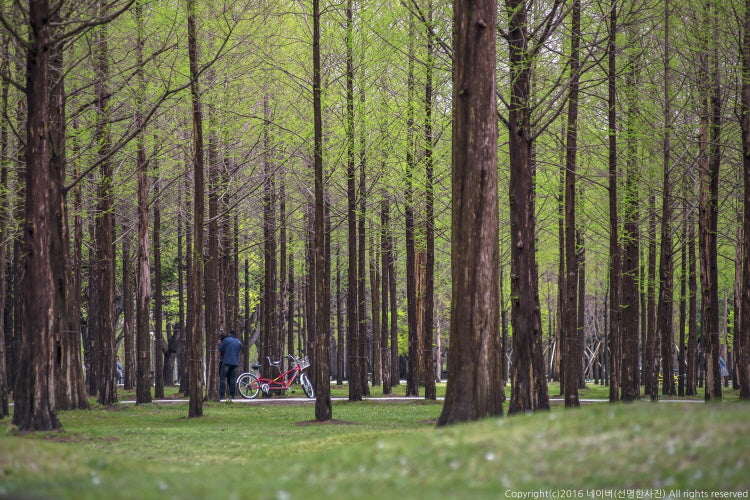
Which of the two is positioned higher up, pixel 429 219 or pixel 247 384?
pixel 429 219

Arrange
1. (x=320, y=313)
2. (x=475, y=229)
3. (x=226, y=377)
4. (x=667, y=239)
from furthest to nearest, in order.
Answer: (x=226, y=377) < (x=667, y=239) < (x=320, y=313) < (x=475, y=229)

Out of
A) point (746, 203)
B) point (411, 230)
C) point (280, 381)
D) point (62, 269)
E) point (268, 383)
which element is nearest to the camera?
point (62, 269)

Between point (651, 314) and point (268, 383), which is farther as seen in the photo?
point (268, 383)

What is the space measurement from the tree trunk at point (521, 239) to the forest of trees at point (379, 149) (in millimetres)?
44

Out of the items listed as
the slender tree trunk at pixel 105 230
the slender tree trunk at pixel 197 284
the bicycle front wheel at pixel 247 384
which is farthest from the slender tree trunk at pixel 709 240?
the bicycle front wheel at pixel 247 384

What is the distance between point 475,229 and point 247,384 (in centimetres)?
1657

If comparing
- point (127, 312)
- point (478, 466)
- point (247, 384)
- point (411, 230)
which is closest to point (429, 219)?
point (411, 230)

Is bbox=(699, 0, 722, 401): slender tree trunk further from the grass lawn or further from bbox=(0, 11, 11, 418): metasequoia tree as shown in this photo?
bbox=(0, 11, 11, 418): metasequoia tree

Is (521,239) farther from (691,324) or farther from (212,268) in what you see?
(691,324)

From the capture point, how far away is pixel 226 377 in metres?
25.3

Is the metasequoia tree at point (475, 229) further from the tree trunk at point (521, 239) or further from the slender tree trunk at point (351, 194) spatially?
the slender tree trunk at point (351, 194)

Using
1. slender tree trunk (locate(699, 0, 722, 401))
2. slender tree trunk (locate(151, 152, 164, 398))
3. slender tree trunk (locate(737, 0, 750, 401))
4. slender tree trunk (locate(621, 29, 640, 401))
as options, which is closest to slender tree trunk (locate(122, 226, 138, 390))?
slender tree trunk (locate(151, 152, 164, 398))

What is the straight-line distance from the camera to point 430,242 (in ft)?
72.6

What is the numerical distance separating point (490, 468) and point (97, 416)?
1168 cm
